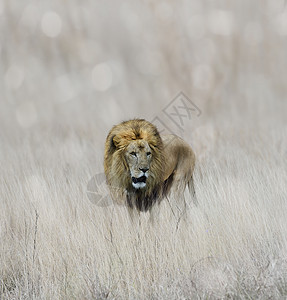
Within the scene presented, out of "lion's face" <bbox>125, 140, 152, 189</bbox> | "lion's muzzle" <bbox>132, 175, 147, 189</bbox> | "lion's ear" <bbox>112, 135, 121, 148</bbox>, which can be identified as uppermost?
"lion's ear" <bbox>112, 135, 121, 148</bbox>

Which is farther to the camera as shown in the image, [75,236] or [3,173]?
[3,173]

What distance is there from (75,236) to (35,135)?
4618 mm

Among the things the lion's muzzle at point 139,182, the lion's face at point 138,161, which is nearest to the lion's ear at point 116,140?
the lion's face at point 138,161

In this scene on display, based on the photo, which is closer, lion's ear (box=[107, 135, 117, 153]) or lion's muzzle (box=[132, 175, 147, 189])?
lion's muzzle (box=[132, 175, 147, 189])

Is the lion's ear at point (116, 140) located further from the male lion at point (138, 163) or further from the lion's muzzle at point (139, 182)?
the lion's muzzle at point (139, 182)

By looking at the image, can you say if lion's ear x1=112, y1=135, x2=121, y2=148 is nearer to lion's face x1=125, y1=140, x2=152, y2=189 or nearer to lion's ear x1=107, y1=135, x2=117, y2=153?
lion's ear x1=107, y1=135, x2=117, y2=153

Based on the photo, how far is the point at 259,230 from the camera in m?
4.45

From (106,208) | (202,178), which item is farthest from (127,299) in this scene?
(202,178)

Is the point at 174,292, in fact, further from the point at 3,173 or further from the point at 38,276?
the point at 3,173

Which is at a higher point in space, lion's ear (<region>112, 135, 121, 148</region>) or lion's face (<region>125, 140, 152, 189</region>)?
lion's ear (<region>112, 135, 121, 148</region>)

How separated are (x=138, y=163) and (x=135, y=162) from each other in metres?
0.04

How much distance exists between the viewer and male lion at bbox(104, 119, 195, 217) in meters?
4.04

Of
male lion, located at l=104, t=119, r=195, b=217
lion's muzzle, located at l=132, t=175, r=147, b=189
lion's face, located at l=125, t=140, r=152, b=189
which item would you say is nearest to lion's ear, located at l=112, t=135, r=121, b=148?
male lion, located at l=104, t=119, r=195, b=217

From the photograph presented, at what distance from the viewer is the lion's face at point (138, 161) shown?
3.99 m
